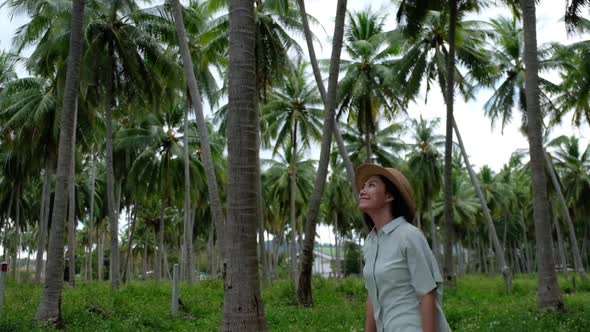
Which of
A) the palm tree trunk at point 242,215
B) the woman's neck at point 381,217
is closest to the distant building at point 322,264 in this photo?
the palm tree trunk at point 242,215

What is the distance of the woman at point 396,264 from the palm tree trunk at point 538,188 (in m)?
10.0

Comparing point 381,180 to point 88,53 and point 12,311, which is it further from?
point 88,53

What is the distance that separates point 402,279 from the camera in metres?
2.50

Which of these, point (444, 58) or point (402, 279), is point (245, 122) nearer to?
point (402, 279)

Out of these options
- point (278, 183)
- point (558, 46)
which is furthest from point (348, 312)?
point (278, 183)

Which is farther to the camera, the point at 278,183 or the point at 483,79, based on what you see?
the point at 278,183

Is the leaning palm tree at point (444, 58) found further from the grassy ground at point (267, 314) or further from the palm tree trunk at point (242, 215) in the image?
the palm tree trunk at point (242, 215)

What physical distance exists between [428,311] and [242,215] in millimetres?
3438

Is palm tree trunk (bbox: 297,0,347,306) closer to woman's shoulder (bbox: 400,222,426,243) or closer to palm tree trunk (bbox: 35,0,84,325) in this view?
palm tree trunk (bbox: 35,0,84,325)

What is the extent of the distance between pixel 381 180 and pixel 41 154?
81.3 ft

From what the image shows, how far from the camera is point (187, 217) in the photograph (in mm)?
25109

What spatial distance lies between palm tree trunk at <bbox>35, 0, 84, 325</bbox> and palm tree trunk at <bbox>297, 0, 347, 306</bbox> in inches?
238

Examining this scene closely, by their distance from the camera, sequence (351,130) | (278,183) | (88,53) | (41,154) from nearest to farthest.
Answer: (88,53) → (41,154) → (351,130) → (278,183)

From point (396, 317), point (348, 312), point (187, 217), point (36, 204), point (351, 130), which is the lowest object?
point (348, 312)
